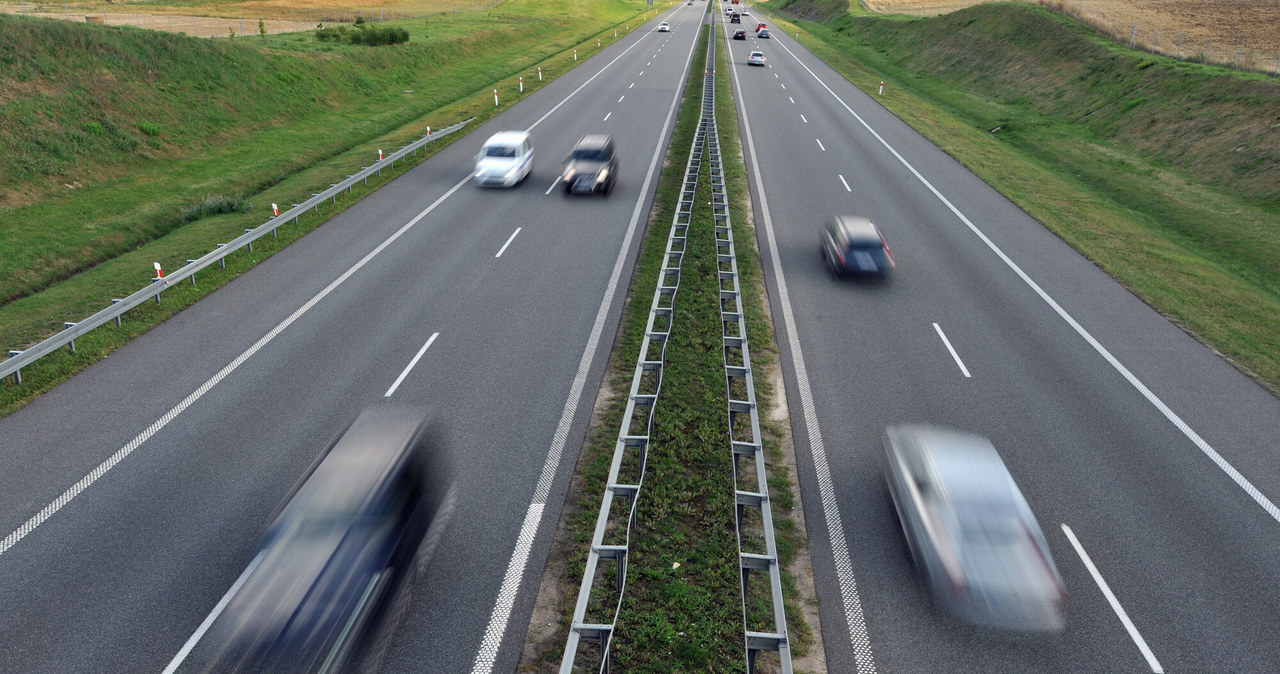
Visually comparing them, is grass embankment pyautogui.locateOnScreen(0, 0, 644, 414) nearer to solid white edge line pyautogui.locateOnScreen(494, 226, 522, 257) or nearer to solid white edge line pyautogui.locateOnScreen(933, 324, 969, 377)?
solid white edge line pyautogui.locateOnScreen(494, 226, 522, 257)

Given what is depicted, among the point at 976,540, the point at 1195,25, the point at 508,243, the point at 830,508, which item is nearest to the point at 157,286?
the point at 508,243

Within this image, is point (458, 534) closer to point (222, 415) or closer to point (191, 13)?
point (222, 415)

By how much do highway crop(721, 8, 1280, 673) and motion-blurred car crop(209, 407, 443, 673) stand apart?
16.4 ft

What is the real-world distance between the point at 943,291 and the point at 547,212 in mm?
11742

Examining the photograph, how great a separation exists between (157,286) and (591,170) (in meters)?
12.9

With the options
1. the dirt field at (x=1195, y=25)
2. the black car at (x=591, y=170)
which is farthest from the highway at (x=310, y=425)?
the dirt field at (x=1195, y=25)

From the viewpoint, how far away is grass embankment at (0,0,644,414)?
16516 millimetres

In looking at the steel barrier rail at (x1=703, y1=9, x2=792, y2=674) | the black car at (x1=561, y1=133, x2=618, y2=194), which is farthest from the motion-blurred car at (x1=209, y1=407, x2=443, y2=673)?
the black car at (x1=561, y1=133, x2=618, y2=194)

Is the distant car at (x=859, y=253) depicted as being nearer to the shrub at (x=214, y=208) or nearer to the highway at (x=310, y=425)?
the highway at (x=310, y=425)

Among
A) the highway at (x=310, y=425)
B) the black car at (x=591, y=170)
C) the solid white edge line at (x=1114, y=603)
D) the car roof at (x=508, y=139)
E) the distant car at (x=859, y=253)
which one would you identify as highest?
the car roof at (x=508, y=139)

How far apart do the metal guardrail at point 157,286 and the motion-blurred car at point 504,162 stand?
3943 mm

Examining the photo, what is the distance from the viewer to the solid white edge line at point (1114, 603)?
7.90m

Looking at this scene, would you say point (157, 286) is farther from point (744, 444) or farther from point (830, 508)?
point (830, 508)

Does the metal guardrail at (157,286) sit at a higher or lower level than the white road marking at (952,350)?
higher
